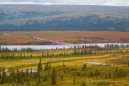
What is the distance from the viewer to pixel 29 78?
121m

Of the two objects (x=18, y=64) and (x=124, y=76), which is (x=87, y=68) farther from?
(x=18, y=64)

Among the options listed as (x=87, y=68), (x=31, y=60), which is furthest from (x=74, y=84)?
(x=31, y=60)

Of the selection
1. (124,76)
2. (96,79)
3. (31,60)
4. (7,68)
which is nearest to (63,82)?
(96,79)

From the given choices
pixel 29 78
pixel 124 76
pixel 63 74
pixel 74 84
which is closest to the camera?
pixel 74 84

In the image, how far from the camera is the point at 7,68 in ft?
521

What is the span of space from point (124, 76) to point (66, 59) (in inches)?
2714

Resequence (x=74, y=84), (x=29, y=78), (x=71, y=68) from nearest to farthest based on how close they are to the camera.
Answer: (x=74, y=84) → (x=29, y=78) → (x=71, y=68)

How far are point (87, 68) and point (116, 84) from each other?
1438 inches

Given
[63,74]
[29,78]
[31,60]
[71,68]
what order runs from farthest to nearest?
[31,60]
[71,68]
[63,74]
[29,78]

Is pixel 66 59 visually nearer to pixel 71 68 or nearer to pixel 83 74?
pixel 71 68

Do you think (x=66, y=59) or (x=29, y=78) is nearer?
(x=29, y=78)

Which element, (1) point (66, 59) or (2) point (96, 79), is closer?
(2) point (96, 79)

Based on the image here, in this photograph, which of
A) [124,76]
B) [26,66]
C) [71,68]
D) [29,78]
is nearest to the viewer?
[29,78]

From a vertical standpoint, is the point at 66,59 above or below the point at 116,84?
below
